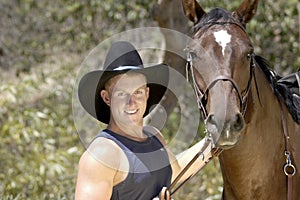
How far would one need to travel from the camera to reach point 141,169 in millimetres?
2906

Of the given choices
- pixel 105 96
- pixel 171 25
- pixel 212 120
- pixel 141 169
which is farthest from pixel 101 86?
pixel 171 25

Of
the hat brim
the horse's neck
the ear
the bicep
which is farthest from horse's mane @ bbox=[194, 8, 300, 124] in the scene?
the bicep

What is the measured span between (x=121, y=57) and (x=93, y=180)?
0.61 m

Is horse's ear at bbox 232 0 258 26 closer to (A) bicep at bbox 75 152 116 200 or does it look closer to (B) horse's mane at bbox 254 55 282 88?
(B) horse's mane at bbox 254 55 282 88

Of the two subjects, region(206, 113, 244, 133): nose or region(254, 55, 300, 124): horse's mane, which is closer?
region(206, 113, 244, 133): nose

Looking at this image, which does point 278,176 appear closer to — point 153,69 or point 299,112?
point 299,112

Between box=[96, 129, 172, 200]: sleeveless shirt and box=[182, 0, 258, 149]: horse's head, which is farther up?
box=[182, 0, 258, 149]: horse's head

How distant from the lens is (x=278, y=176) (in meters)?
3.32

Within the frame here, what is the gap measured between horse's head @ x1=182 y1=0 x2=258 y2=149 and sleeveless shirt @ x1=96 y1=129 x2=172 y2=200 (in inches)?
11.2

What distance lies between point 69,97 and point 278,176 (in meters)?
5.25

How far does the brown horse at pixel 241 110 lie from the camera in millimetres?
2930

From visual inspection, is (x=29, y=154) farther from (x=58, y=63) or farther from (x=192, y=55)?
(x=192, y=55)

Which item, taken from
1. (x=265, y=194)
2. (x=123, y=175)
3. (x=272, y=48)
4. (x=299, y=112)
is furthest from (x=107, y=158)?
(x=272, y=48)

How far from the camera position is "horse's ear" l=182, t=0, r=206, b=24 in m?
3.34
